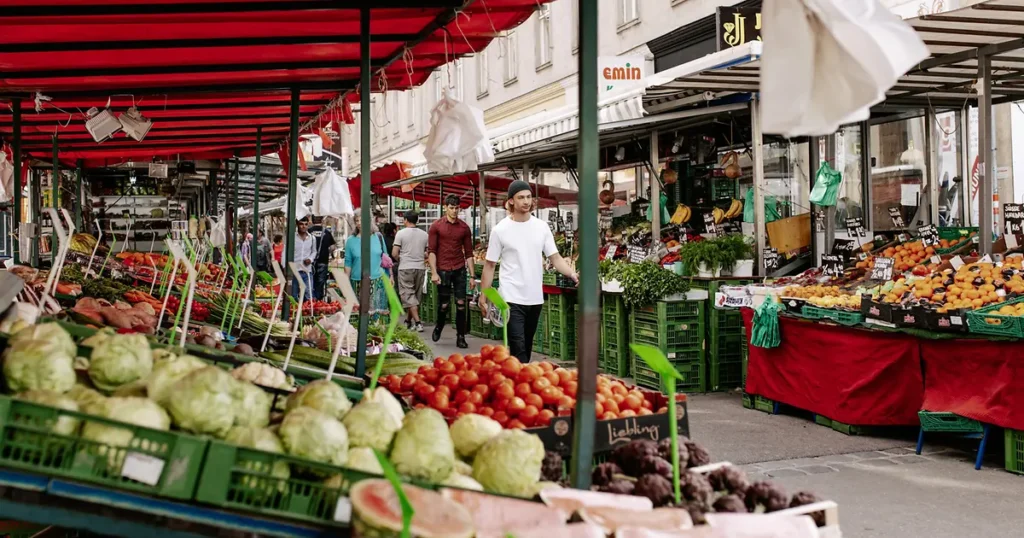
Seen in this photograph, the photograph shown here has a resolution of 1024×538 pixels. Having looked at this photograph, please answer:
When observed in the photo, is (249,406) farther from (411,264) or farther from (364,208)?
(411,264)

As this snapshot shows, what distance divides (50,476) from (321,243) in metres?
Answer: 16.7

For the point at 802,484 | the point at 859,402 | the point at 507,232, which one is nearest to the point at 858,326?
the point at 859,402

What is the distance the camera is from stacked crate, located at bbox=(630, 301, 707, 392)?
370 inches

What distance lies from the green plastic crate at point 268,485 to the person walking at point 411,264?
40.0ft

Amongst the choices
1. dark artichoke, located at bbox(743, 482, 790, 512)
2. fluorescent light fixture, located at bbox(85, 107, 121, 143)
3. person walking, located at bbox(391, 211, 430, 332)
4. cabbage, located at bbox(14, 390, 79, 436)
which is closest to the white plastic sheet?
dark artichoke, located at bbox(743, 482, 790, 512)

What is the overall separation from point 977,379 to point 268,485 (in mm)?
5827

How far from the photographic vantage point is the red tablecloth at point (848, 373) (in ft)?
23.4

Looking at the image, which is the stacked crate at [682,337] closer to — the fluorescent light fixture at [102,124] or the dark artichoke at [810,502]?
the fluorescent light fixture at [102,124]

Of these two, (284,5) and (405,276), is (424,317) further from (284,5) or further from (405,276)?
(284,5)

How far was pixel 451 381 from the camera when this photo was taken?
14.3ft

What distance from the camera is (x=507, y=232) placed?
25.4 feet

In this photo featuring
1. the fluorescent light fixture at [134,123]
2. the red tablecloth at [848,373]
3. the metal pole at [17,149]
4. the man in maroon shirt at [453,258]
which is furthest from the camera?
the man in maroon shirt at [453,258]

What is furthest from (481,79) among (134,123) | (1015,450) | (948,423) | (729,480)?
(729,480)

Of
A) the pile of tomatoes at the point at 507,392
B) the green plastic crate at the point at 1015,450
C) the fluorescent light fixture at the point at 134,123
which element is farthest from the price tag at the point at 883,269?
the fluorescent light fixture at the point at 134,123
